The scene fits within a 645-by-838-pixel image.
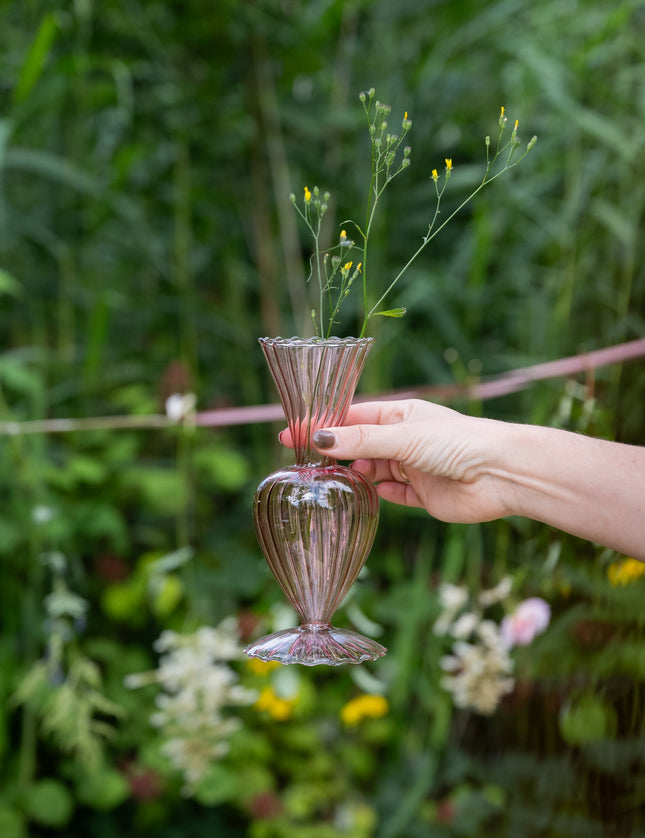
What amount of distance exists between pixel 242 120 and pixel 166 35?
0.21 meters

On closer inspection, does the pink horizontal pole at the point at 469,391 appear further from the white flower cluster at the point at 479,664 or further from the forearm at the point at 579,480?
the forearm at the point at 579,480

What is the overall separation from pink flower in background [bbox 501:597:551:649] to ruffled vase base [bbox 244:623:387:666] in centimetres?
93

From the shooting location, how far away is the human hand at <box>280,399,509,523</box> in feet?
2.00

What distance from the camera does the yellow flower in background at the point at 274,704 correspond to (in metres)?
1.64

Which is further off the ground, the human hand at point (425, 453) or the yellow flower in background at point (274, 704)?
the human hand at point (425, 453)

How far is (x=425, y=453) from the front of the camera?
65 centimetres

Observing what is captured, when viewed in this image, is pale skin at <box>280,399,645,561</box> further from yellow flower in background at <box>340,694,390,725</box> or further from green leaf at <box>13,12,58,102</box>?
yellow flower in background at <box>340,694,390,725</box>

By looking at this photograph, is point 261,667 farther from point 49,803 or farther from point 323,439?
point 323,439

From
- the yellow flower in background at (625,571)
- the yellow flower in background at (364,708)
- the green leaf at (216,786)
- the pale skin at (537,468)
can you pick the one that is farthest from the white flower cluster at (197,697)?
A: the pale skin at (537,468)

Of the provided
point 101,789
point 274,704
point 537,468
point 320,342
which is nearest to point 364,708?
point 274,704

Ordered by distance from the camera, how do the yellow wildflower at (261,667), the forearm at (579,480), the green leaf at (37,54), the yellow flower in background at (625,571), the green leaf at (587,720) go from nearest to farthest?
the forearm at (579,480) < the yellow flower in background at (625,571) < the green leaf at (587,720) < the green leaf at (37,54) < the yellow wildflower at (261,667)

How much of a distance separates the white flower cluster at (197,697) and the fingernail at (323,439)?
1.07 meters

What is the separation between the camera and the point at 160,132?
5.97ft

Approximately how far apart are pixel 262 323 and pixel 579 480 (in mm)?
1369
